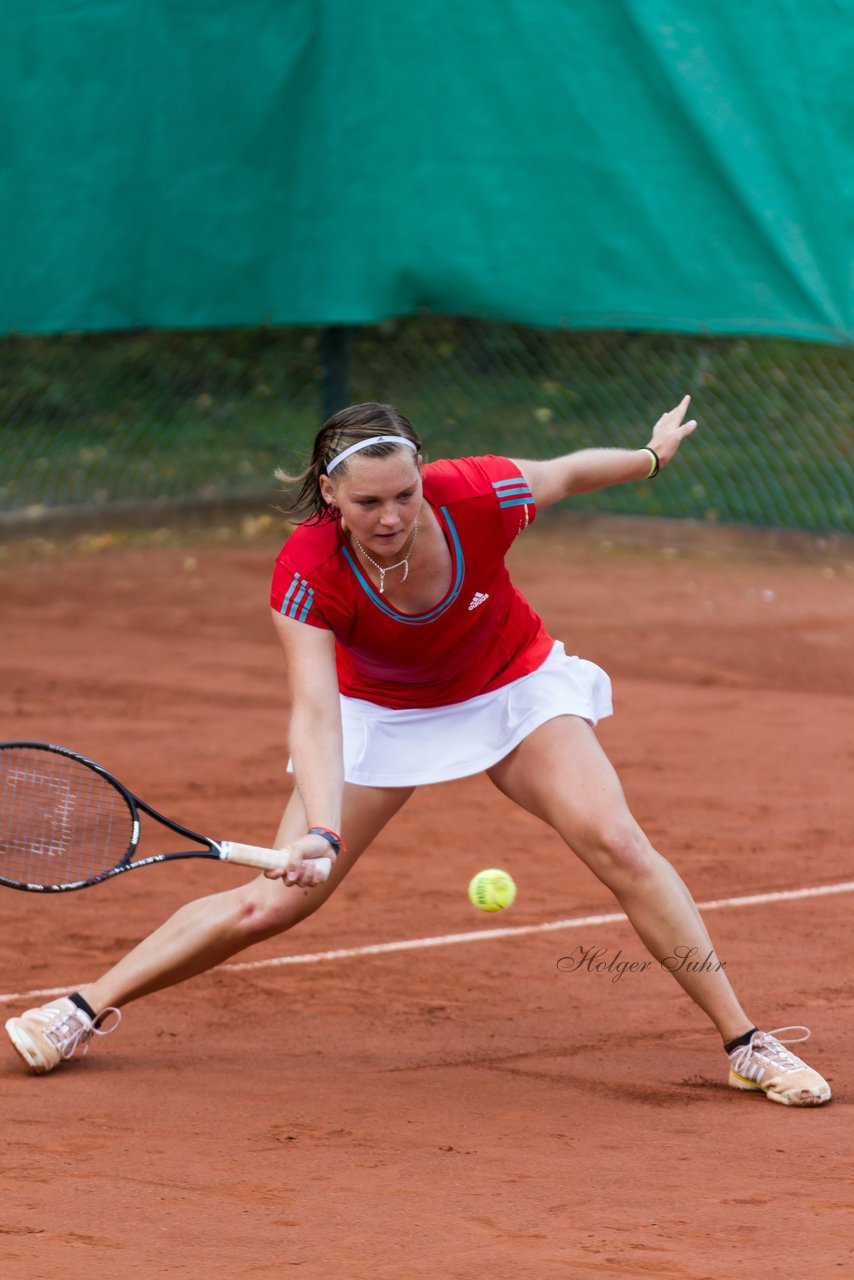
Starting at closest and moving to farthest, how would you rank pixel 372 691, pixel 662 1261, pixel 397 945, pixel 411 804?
pixel 662 1261
pixel 372 691
pixel 397 945
pixel 411 804

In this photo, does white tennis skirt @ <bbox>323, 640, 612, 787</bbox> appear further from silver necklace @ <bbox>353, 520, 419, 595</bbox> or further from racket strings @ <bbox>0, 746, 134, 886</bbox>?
racket strings @ <bbox>0, 746, 134, 886</bbox>

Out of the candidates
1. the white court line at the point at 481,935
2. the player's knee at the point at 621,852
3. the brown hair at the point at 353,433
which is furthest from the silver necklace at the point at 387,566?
the white court line at the point at 481,935

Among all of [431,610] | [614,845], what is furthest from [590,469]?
[614,845]

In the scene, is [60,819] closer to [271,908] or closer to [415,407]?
[271,908]

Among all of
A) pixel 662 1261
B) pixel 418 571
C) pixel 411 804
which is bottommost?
pixel 411 804

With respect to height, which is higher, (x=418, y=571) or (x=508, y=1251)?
(x=418, y=571)

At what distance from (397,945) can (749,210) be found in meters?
4.54

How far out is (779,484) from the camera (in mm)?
9805

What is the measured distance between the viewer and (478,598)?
347cm

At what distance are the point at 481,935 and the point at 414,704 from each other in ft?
3.86

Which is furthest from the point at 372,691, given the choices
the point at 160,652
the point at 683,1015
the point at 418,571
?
the point at 160,652

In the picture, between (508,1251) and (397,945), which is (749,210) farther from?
(508,1251)

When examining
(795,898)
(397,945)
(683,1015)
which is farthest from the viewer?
(795,898)

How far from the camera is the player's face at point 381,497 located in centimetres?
315
